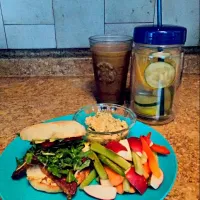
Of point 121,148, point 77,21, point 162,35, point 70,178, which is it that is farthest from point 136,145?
point 77,21

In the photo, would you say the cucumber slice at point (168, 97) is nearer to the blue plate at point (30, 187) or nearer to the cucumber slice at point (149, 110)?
the cucumber slice at point (149, 110)

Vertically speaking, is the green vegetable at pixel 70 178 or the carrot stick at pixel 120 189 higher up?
the green vegetable at pixel 70 178

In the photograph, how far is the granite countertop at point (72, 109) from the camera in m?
0.58

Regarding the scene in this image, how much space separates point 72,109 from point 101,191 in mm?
423

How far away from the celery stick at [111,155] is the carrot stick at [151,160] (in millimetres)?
50

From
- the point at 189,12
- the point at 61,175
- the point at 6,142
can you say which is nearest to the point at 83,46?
the point at 189,12

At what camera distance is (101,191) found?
1.65 ft

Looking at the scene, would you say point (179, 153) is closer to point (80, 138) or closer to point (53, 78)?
point (80, 138)

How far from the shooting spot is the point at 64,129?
1.79ft

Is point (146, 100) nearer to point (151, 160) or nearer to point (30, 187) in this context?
point (151, 160)

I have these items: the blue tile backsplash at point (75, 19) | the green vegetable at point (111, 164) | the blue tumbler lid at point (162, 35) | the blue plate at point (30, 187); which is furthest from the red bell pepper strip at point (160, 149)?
the blue tile backsplash at point (75, 19)

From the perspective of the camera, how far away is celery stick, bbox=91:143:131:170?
21.1 inches

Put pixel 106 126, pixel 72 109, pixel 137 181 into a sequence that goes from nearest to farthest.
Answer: pixel 137 181
pixel 106 126
pixel 72 109

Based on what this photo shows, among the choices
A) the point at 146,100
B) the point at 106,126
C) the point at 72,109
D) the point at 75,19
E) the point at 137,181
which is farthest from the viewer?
the point at 75,19
